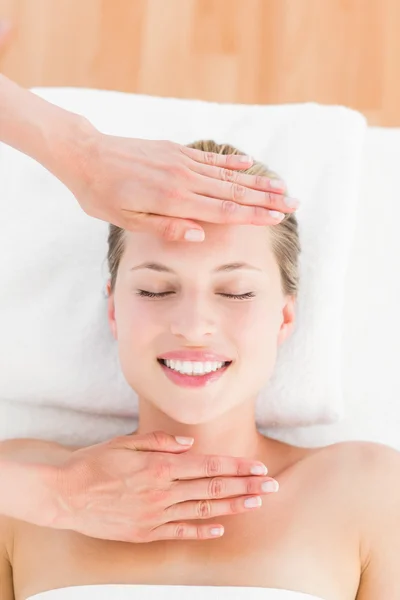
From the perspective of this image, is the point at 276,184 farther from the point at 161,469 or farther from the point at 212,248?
the point at 161,469

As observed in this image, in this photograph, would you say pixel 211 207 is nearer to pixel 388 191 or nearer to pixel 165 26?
pixel 388 191

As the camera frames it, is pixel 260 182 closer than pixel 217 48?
Yes

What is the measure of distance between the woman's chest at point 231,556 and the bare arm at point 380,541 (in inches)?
1.1

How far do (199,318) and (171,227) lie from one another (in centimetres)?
16

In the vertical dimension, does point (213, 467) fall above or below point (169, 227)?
below

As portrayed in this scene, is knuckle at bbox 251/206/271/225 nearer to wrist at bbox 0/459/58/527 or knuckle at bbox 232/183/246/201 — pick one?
knuckle at bbox 232/183/246/201

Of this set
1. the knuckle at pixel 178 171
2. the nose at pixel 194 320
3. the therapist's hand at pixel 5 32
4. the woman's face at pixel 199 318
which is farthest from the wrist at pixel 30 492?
the therapist's hand at pixel 5 32

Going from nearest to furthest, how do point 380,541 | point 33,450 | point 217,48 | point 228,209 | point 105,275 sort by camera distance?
point 228,209, point 380,541, point 33,450, point 105,275, point 217,48

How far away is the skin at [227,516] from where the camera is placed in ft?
4.43

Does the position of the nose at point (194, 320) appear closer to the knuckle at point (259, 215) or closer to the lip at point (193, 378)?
the lip at point (193, 378)

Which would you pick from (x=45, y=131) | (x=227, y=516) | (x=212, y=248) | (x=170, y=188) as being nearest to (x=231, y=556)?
(x=227, y=516)

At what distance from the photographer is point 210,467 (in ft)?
4.46

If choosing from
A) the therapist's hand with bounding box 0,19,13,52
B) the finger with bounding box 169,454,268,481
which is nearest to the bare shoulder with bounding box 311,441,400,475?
the finger with bounding box 169,454,268,481

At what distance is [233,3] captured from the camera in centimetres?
212
